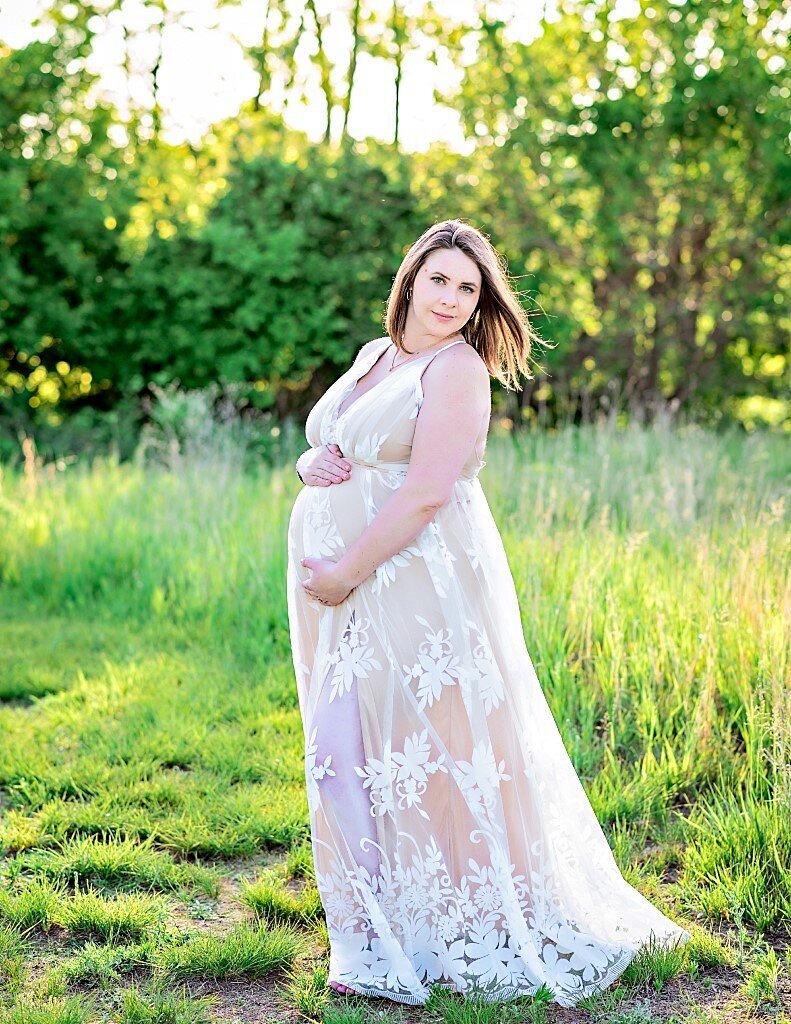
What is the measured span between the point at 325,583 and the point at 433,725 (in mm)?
456

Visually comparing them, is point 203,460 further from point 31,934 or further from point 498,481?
point 31,934

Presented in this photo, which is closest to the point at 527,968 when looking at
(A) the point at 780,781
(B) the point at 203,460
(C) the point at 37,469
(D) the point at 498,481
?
(A) the point at 780,781

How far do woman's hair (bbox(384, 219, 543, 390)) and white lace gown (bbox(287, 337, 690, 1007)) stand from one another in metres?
0.20

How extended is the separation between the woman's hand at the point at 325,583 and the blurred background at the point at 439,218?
8.71 meters

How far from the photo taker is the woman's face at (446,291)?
9.45 ft

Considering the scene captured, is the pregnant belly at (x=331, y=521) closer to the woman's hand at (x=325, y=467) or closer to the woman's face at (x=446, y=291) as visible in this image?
the woman's hand at (x=325, y=467)

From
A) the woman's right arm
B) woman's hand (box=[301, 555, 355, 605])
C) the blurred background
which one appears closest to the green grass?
woman's hand (box=[301, 555, 355, 605])

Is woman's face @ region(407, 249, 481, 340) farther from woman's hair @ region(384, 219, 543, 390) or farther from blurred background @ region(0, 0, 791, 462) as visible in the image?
blurred background @ region(0, 0, 791, 462)

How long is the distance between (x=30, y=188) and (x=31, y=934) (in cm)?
1089

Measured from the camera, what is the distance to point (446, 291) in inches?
113

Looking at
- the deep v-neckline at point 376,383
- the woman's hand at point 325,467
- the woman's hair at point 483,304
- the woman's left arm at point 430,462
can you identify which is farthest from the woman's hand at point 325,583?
the woman's hair at point 483,304

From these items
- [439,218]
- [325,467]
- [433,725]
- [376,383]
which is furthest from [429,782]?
[439,218]

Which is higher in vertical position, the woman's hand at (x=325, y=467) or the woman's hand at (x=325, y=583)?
the woman's hand at (x=325, y=467)

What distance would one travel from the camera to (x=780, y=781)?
11.9ft
